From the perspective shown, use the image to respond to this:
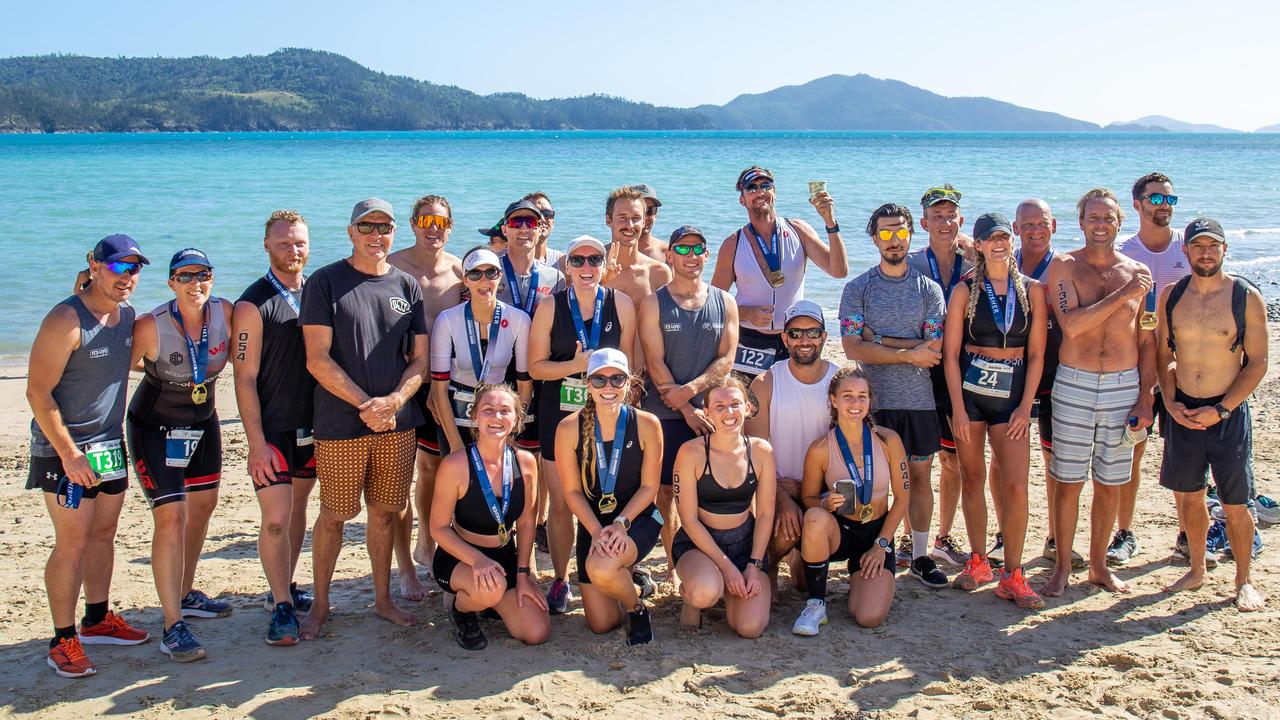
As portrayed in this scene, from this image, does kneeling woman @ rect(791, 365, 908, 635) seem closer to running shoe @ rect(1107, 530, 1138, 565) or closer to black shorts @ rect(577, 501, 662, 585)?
black shorts @ rect(577, 501, 662, 585)

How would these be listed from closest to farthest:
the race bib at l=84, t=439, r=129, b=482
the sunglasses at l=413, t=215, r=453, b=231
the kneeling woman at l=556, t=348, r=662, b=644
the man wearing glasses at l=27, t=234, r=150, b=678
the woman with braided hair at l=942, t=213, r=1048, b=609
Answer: the man wearing glasses at l=27, t=234, r=150, b=678, the race bib at l=84, t=439, r=129, b=482, the kneeling woman at l=556, t=348, r=662, b=644, the woman with braided hair at l=942, t=213, r=1048, b=609, the sunglasses at l=413, t=215, r=453, b=231

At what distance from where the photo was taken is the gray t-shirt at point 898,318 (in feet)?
19.3

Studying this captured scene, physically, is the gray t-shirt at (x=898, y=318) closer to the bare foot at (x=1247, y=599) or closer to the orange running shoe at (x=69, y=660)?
the bare foot at (x=1247, y=599)

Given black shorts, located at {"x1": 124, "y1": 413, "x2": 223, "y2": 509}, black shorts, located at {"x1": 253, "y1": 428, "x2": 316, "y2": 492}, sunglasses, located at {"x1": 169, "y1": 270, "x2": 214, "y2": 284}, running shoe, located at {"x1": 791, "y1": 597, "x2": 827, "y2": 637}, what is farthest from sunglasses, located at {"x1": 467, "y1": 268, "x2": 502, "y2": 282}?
running shoe, located at {"x1": 791, "y1": 597, "x2": 827, "y2": 637}

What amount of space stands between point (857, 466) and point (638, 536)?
1.29 meters

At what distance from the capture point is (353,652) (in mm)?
5141

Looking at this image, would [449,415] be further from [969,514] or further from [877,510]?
[969,514]

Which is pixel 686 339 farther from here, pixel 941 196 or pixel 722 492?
pixel 941 196

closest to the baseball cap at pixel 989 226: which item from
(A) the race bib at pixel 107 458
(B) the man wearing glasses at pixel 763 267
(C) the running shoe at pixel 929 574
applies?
(B) the man wearing glasses at pixel 763 267

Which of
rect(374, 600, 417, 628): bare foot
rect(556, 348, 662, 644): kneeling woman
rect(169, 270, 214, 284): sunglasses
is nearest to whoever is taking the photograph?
rect(169, 270, 214, 284): sunglasses

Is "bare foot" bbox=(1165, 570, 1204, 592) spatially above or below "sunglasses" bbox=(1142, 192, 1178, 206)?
below

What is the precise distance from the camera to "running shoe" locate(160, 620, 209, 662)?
16.4 ft

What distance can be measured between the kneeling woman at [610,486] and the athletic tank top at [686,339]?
51 cm

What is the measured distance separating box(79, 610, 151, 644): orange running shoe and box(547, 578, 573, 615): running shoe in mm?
2180
